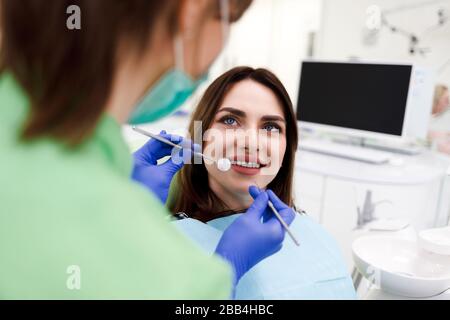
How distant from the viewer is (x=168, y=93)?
446 mm

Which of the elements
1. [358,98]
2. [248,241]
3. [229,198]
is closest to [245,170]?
[229,198]

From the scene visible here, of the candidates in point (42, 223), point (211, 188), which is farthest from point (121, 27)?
point (211, 188)

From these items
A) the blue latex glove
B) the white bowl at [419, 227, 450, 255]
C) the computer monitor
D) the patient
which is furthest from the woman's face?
the computer monitor

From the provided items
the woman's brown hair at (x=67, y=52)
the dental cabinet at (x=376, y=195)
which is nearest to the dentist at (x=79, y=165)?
the woman's brown hair at (x=67, y=52)

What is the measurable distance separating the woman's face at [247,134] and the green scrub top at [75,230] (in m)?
0.38

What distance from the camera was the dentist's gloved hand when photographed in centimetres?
60

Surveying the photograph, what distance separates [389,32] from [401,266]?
0.53 meters

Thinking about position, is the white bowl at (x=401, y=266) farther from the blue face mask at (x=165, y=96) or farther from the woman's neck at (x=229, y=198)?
the blue face mask at (x=165, y=96)

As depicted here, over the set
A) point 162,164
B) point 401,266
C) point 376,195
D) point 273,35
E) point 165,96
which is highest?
point 273,35

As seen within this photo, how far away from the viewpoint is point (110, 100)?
1.27ft

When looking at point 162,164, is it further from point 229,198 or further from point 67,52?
point 67,52

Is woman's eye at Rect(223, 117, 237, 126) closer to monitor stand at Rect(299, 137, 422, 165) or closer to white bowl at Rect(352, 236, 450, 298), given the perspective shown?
white bowl at Rect(352, 236, 450, 298)

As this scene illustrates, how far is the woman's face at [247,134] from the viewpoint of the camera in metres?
0.74
